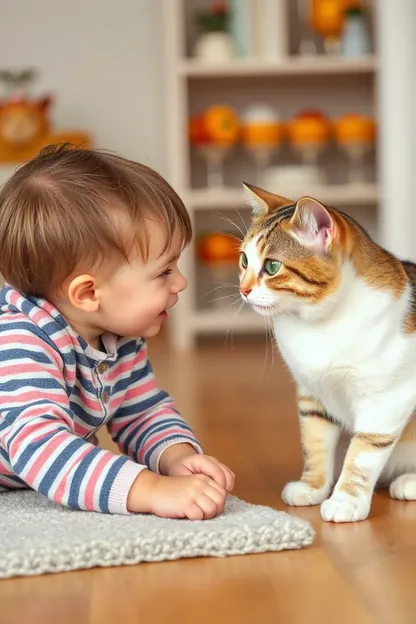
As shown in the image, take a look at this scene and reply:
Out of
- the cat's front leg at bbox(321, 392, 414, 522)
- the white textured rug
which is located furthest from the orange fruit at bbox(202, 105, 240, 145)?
the white textured rug

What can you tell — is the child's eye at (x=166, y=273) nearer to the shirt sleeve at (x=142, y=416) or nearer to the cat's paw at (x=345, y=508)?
the shirt sleeve at (x=142, y=416)

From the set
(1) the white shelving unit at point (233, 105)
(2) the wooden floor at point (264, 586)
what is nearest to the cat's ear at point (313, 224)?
(2) the wooden floor at point (264, 586)

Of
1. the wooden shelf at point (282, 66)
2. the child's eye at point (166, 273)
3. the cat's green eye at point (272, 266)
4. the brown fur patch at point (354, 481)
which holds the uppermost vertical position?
the cat's green eye at point (272, 266)

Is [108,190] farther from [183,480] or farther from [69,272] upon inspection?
[183,480]

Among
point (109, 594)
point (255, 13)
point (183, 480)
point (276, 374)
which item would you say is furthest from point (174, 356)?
point (109, 594)

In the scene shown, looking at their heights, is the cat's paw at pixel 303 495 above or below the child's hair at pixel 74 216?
below

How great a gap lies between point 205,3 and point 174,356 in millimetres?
1432

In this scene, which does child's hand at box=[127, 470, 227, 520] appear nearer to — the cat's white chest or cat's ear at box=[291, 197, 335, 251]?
the cat's white chest

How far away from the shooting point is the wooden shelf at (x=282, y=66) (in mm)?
3445

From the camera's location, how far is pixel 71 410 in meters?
1.29

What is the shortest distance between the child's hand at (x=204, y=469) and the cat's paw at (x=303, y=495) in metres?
0.10

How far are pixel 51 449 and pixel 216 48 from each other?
255 cm

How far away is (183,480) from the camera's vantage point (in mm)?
1169

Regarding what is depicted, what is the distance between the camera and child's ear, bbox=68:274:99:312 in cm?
126
